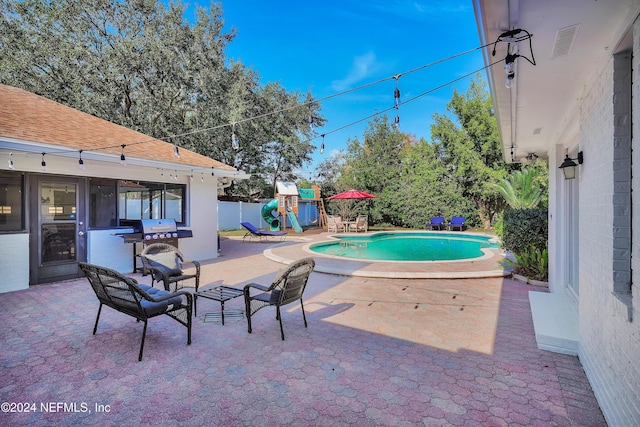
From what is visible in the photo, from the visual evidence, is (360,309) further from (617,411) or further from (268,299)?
(617,411)

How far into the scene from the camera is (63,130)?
7.82 m

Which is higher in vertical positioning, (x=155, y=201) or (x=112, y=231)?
(x=155, y=201)

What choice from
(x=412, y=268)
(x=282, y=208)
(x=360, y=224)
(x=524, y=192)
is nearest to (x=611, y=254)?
(x=412, y=268)

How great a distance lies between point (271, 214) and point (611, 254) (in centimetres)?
2003

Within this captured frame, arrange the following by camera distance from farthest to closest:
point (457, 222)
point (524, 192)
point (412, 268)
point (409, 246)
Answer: point (457, 222) → point (409, 246) → point (524, 192) → point (412, 268)

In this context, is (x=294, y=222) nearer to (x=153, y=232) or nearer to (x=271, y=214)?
(x=271, y=214)

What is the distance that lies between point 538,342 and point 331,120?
3002 cm

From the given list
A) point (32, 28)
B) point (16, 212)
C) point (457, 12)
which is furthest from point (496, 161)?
point (32, 28)

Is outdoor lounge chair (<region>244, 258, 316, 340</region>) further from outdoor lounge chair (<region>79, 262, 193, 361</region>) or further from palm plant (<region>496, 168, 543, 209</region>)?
palm plant (<region>496, 168, 543, 209</region>)

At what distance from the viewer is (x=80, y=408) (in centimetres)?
260

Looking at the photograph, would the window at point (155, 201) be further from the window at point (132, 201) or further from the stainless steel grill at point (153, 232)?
the stainless steel grill at point (153, 232)

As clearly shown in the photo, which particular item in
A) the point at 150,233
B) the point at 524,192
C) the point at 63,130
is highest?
the point at 63,130

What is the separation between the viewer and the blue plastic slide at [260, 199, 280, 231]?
69.4 feet

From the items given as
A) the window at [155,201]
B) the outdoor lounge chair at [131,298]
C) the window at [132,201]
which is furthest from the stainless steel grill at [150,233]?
the outdoor lounge chair at [131,298]
